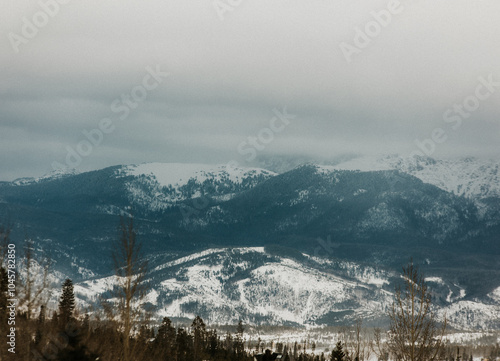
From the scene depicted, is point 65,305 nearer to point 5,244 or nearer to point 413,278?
point 5,244

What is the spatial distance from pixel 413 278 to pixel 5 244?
2730cm

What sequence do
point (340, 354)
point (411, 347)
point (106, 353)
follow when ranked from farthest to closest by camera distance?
point (340, 354) → point (106, 353) → point (411, 347)

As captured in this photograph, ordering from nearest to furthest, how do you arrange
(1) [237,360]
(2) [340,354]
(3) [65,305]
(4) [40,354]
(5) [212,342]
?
(4) [40,354] → (2) [340,354] → (3) [65,305] → (1) [237,360] → (5) [212,342]

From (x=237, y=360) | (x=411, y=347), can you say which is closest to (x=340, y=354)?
(x=411, y=347)

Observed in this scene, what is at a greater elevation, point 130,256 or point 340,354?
point 130,256

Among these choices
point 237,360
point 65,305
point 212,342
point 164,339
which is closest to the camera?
point 65,305

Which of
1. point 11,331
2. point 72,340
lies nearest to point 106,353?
point 11,331

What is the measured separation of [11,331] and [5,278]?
567 inches

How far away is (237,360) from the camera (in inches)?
5650

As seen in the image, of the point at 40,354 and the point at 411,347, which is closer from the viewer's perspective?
the point at 411,347

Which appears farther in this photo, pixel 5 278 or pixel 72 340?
pixel 5 278

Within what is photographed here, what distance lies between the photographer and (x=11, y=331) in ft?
142

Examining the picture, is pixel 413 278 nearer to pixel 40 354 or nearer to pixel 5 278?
pixel 40 354

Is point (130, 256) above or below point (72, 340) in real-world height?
above
